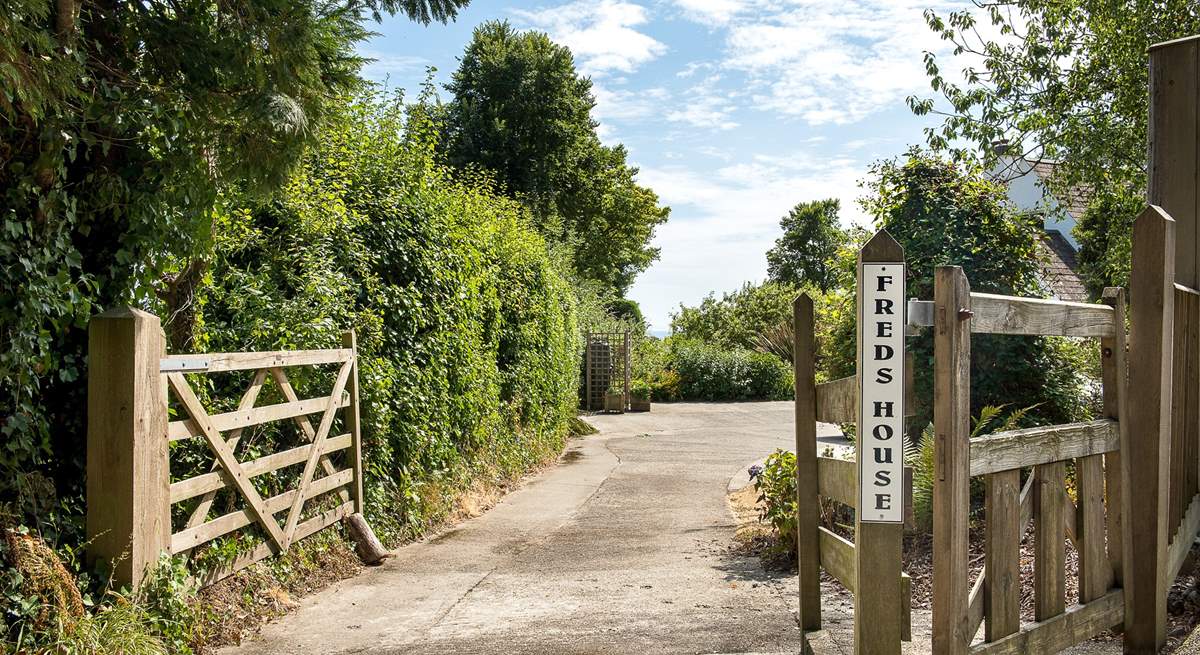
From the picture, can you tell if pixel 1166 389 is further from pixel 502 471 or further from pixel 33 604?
pixel 502 471

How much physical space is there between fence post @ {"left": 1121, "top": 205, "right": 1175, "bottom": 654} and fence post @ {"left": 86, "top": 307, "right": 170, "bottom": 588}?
4.75m

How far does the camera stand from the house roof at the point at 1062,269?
8.71 metres

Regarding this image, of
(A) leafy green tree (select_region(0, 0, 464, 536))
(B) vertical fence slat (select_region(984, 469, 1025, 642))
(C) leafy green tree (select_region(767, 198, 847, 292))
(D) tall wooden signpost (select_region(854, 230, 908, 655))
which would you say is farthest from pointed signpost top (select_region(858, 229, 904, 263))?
(C) leafy green tree (select_region(767, 198, 847, 292))

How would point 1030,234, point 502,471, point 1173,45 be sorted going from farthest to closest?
1. point 502,471
2. point 1030,234
3. point 1173,45

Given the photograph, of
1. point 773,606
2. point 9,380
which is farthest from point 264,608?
point 773,606

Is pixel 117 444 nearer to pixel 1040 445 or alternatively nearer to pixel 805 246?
pixel 1040 445

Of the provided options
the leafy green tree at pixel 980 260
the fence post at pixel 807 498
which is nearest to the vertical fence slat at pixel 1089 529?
the fence post at pixel 807 498

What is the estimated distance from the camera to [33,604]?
13.2 feet

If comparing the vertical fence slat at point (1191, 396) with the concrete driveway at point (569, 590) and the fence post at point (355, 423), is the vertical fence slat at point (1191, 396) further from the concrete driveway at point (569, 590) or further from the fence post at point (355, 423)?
the fence post at point (355, 423)

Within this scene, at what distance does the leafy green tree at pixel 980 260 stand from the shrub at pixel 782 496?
1.33 metres

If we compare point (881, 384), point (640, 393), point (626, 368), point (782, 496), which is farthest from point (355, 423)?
point (640, 393)

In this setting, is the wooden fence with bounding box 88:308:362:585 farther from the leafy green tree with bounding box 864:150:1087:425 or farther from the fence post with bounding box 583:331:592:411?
the fence post with bounding box 583:331:592:411

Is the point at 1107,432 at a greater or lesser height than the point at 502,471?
greater

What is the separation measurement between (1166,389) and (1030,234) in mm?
4115
